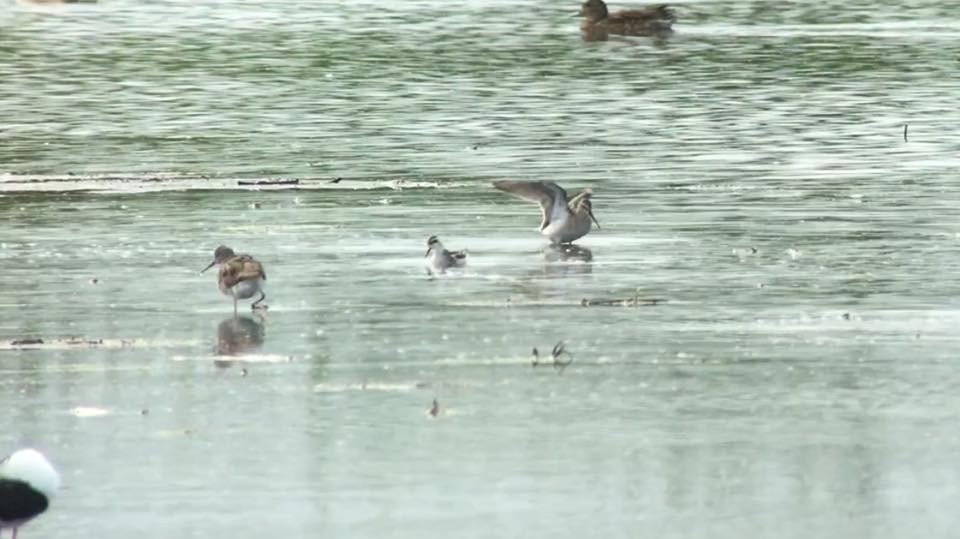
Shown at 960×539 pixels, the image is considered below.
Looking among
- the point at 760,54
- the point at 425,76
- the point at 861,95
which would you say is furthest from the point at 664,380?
the point at 760,54

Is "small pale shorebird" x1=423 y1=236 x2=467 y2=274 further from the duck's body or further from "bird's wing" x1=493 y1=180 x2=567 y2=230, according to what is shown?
the duck's body

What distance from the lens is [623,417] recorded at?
1101 cm

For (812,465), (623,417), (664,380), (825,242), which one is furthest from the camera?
(825,242)

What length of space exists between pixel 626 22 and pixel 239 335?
122 ft

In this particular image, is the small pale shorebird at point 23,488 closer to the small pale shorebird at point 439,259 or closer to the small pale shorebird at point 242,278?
the small pale shorebird at point 242,278

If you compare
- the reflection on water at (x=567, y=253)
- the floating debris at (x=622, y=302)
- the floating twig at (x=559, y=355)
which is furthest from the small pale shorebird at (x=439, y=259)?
the floating twig at (x=559, y=355)

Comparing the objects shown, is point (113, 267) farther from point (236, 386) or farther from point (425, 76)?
point (425, 76)

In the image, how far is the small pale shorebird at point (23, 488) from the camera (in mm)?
8227

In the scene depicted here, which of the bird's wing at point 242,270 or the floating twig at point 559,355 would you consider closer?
the floating twig at point 559,355

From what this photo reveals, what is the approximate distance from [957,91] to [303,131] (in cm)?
906

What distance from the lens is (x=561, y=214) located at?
17438 mm

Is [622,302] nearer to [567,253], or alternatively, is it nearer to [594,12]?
[567,253]

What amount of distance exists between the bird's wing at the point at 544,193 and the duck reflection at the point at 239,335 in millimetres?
3662

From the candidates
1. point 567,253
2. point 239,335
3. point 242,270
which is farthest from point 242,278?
point 567,253
